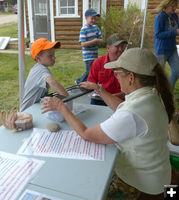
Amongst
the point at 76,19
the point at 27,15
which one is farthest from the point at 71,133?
the point at 27,15

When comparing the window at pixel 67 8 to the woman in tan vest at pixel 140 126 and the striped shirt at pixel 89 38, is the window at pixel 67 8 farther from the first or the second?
the woman in tan vest at pixel 140 126

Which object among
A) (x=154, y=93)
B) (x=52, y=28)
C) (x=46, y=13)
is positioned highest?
(x=46, y=13)

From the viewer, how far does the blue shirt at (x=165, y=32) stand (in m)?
3.31

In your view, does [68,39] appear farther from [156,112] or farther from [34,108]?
[156,112]

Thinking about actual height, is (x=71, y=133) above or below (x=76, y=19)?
below

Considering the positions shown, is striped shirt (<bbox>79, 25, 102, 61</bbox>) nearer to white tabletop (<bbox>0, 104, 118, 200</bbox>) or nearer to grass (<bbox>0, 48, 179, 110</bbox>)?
grass (<bbox>0, 48, 179, 110</bbox>)

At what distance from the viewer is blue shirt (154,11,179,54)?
3.31 meters

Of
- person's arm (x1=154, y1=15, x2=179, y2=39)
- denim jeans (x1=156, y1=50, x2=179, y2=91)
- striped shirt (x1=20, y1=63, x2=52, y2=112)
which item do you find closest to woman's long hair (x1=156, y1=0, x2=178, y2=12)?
person's arm (x1=154, y1=15, x2=179, y2=39)

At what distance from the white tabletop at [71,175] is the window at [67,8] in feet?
28.1

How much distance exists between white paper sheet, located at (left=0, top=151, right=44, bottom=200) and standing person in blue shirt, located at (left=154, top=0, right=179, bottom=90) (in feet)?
8.88

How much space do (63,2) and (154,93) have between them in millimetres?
8752

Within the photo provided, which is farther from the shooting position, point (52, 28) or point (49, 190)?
point (52, 28)

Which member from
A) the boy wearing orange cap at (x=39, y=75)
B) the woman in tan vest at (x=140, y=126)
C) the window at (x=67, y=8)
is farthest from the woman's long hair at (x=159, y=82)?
the window at (x=67, y=8)

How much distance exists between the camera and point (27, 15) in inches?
355
